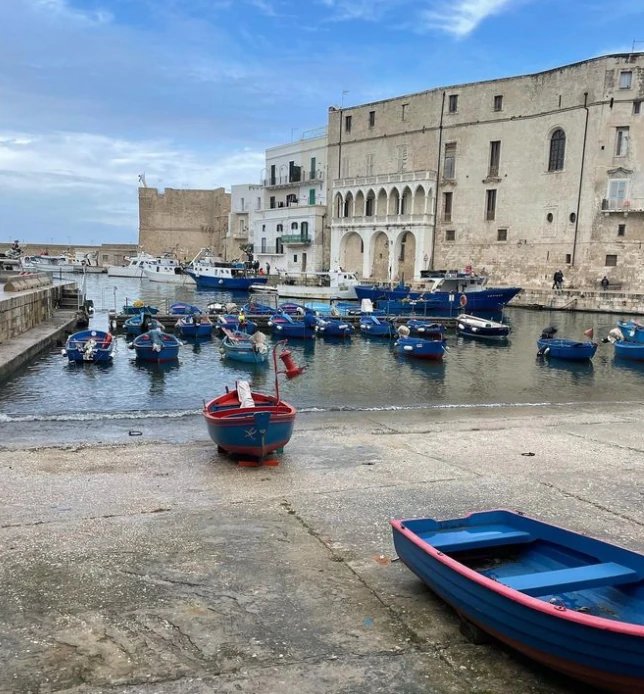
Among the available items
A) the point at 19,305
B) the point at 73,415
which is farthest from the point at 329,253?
the point at 73,415

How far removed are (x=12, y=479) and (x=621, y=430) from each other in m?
9.16

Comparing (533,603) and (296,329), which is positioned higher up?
(533,603)

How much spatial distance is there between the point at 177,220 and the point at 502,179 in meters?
49.8

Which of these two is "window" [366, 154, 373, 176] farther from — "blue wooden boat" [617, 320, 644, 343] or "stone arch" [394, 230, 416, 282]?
"blue wooden boat" [617, 320, 644, 343]

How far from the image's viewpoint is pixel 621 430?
10.4 metres

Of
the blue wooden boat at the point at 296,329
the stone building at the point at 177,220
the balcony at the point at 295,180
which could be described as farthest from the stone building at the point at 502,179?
the stone building at the point at 177,220

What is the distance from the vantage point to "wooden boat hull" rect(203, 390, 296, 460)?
7.64m

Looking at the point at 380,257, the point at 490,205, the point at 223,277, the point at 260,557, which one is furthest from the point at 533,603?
Answer: the point at 223,277

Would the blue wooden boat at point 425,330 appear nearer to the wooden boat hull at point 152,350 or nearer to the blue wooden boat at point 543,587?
the wooden boat hull at point 152,350

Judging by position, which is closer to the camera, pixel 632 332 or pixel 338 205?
pixel 632 332

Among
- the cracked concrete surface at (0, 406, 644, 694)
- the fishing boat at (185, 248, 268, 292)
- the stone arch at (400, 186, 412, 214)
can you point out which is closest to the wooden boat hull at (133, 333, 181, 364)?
the cracked concrete surface at (0, 406, 644, 694)

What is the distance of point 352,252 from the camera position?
167 ft

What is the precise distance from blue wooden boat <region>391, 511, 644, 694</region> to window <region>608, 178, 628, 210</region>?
37.7 meters

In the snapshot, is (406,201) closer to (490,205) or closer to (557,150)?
(490,205)
